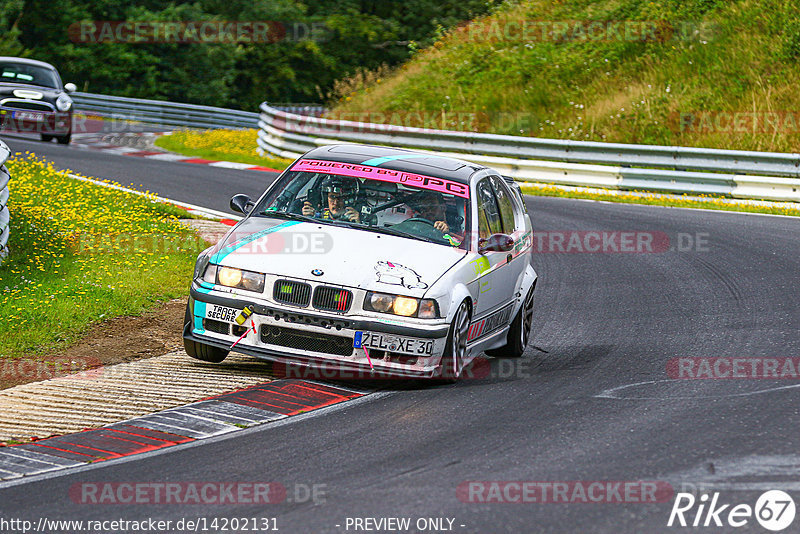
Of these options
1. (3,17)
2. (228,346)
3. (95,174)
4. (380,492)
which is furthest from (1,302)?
(3,17)

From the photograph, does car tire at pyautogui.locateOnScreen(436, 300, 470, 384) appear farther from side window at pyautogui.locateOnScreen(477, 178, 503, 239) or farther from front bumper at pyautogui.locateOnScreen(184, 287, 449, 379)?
side window at pyautogui.locateOnScreen(477, 178, 503, 239)

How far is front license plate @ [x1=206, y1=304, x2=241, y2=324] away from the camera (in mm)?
7761

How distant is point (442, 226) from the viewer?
28.2 feet

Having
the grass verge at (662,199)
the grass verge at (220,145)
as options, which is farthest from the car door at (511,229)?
the grass verge at (220,145)

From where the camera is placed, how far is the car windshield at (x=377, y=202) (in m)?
8.55

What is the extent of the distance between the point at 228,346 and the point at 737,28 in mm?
23960

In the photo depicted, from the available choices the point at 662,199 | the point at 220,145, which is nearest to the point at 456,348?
the point at 662,199

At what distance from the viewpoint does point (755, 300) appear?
11477 mm

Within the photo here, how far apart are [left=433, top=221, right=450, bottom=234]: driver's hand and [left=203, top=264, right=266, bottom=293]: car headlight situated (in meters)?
1.53

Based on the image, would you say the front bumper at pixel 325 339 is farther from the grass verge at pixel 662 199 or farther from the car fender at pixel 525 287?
the grass verge at pixel 662 199

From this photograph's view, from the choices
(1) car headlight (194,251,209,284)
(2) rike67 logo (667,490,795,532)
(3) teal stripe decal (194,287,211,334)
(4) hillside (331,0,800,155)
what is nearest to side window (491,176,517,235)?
(1) car headlight (194,251,209,284)

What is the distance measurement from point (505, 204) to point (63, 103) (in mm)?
18378

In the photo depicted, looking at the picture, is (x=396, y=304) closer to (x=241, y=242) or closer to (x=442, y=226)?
(x=442, y=226)

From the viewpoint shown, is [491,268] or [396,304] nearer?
[396,304]
